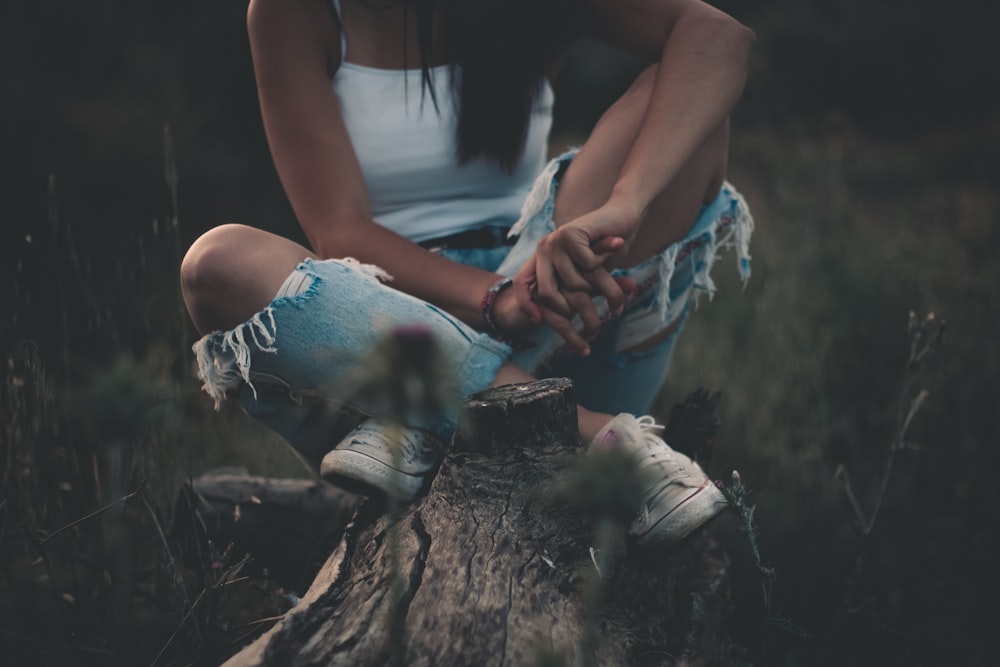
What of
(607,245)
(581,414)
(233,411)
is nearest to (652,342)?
(581,414)

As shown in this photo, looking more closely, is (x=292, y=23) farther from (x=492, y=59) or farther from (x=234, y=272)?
(x=234, y=272)

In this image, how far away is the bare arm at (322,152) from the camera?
1500mm

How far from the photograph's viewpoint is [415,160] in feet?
5.46

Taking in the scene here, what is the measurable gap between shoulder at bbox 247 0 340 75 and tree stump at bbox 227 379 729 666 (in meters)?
0.75

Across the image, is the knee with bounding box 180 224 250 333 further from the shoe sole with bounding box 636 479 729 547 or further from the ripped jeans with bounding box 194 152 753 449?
the shoe sole with bounding box 636 479 729 547

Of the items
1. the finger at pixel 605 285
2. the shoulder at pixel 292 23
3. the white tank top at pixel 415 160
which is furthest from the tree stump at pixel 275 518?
the shoulder at pixel 292 23

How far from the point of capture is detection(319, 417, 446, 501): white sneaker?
1207 mm

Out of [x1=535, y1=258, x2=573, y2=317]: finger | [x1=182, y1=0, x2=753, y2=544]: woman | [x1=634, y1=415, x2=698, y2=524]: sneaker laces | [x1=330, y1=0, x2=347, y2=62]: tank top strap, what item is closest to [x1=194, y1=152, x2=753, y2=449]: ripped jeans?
[x1=182, y1=0, x2=753, y2=544]: woman

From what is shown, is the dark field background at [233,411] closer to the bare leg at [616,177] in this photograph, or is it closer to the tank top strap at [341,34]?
the tank top strap at [341,34]

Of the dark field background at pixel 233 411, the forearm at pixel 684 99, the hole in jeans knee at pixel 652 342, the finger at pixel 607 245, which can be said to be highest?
the forearm at pixel 684 99

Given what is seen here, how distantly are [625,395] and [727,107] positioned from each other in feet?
1.89

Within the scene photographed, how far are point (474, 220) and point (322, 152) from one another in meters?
0.34

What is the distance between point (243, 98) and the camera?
16.1 feet

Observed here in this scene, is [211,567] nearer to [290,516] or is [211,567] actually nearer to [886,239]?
[290,516]
